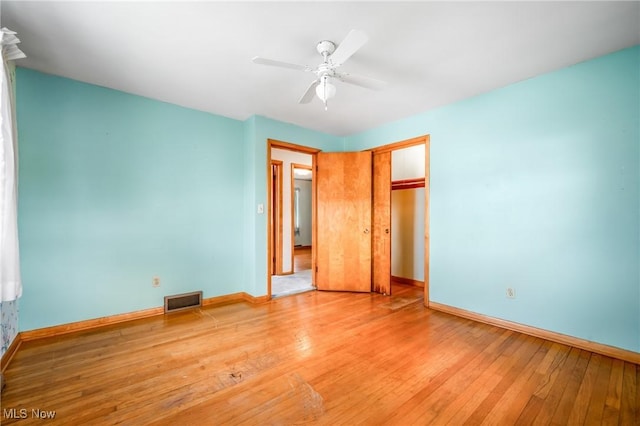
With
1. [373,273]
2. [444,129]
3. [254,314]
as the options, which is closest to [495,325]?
[373,273]

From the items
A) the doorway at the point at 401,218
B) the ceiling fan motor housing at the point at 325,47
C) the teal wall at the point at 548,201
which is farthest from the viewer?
the doorway at the point at 401,218

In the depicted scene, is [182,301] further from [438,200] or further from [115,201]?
[438,200]

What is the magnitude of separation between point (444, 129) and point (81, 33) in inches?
139

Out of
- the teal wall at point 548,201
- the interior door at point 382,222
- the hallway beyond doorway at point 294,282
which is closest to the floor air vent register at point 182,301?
the hallway beyond doorway at point 294,282

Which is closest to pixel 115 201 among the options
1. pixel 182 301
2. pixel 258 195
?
pixel 182 301

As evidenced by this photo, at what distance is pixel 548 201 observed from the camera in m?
2.51

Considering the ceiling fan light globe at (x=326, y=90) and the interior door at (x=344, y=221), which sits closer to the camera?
the ceiling fan light globe at (x=326, y=90)

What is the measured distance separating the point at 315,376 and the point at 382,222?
2.59 m

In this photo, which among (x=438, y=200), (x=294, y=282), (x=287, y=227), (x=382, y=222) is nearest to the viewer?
(x=438, y=200)

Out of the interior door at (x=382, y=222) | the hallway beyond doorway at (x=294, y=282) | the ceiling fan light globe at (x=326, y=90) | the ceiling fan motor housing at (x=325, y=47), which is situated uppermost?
the ceiling fan motor housing at (x=325, y=47)

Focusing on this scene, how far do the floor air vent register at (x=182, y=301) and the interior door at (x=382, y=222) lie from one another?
2.48 m

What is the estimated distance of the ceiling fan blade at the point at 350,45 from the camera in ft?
5.22

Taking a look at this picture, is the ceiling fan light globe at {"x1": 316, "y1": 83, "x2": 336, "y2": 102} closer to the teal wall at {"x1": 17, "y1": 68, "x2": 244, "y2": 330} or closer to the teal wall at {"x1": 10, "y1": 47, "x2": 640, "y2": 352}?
the teal wall at {"x1": 10, "y1": 47, "x2": 640, "y2": 352}

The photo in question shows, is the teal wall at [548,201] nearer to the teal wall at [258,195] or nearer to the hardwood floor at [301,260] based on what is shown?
the teal wall at [258,195]
